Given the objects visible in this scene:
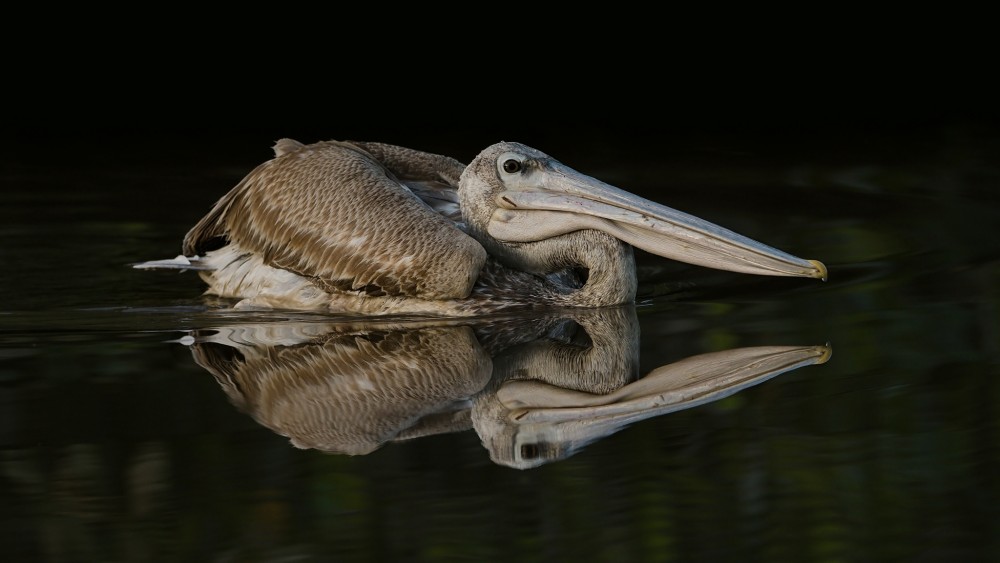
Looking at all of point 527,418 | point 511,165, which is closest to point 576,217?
point 511,165

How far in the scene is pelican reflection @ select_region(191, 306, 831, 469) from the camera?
15.0ft

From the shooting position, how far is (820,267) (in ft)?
20.0

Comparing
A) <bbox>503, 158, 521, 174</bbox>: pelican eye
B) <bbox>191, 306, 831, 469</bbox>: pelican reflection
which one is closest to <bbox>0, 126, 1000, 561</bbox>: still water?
<bbox>191, 306, 831, 469</bbox>: pelican reflection

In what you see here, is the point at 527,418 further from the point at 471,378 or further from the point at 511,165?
the point at 511,165

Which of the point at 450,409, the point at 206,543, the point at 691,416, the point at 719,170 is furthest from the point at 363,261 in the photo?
the point at 719,170

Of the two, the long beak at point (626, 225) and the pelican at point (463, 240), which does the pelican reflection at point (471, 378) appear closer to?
the pelican at point (463, 240)

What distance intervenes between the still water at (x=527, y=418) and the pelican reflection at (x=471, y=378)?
0.01m

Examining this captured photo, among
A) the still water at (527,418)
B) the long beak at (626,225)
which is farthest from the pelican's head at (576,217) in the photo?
the still water at (527,418)

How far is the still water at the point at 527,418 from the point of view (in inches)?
146

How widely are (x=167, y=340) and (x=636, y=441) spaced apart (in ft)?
7.36

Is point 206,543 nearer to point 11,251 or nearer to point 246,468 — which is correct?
point 246,468

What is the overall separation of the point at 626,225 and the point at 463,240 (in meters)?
0.62

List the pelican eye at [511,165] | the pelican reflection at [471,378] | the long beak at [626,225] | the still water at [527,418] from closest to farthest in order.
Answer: the still water at [527,418], the pelican reflection at [471,378], the long beak at [626,225], the pelican eye at [511,165]

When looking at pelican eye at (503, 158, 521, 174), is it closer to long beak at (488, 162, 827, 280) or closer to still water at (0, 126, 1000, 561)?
long beak at (488, 162, 827, 280)
